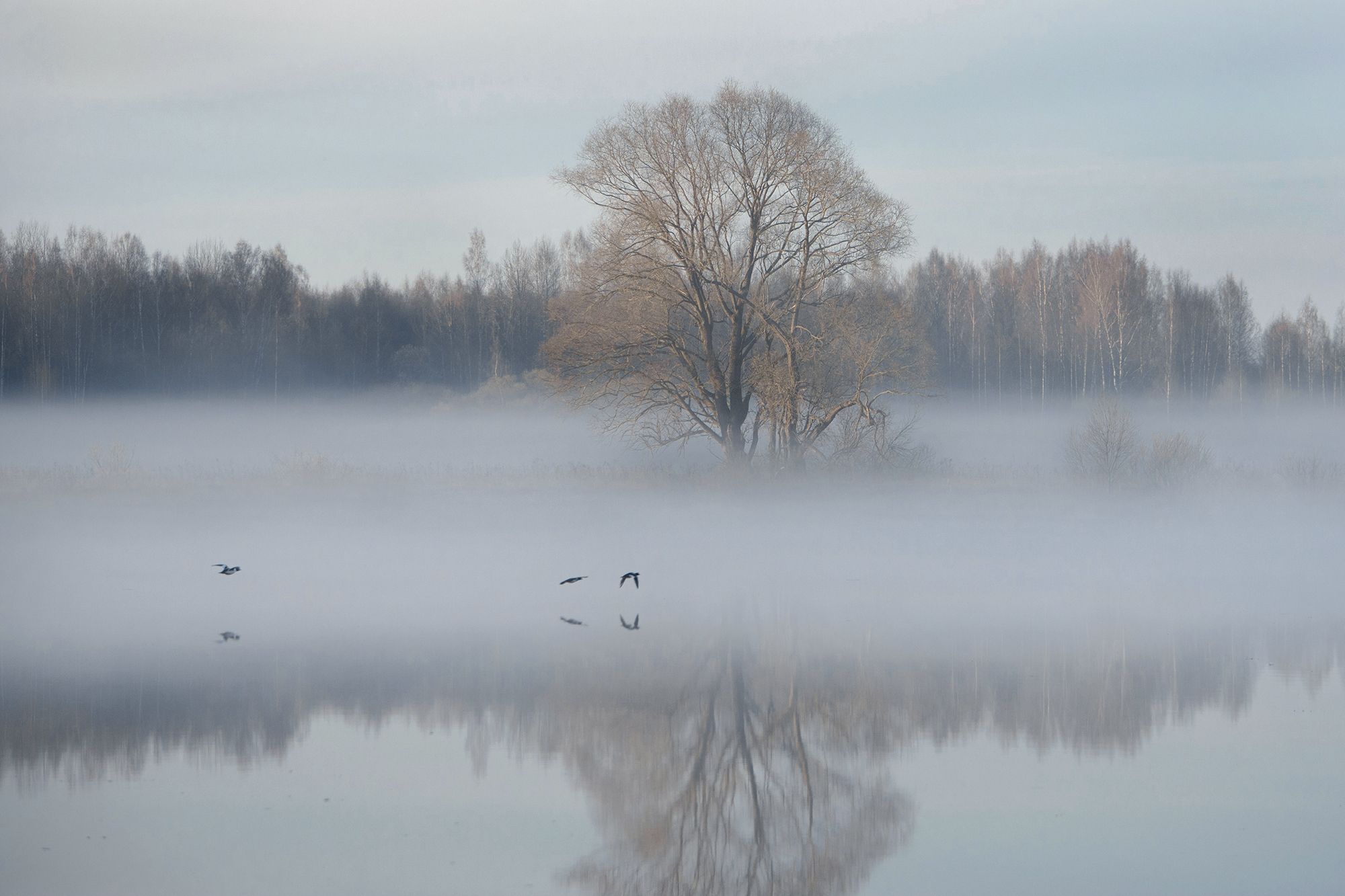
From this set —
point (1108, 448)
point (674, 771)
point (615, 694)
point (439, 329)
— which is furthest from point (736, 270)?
point (439, 329)

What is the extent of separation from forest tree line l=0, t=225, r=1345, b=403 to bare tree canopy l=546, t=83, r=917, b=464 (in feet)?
97.3

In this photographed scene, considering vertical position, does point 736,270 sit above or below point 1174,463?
above

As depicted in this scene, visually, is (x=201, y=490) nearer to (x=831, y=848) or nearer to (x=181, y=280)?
(x=831, y=848)

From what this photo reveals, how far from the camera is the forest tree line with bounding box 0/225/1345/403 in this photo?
199ft

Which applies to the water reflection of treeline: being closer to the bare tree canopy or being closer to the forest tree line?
the bare tree canopy

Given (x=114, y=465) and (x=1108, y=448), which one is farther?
(x=1108, y=448)

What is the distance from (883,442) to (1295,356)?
6138 centimetres

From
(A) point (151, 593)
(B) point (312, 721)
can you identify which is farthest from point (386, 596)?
(B) point (312, 721)

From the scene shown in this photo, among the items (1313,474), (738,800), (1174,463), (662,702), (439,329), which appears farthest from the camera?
(439,329)

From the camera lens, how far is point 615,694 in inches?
412

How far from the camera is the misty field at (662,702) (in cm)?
678

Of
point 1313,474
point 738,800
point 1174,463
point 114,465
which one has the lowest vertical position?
point 738,800

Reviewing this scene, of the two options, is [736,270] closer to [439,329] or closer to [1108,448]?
[1108,448]

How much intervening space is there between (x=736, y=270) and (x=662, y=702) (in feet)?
64.3
